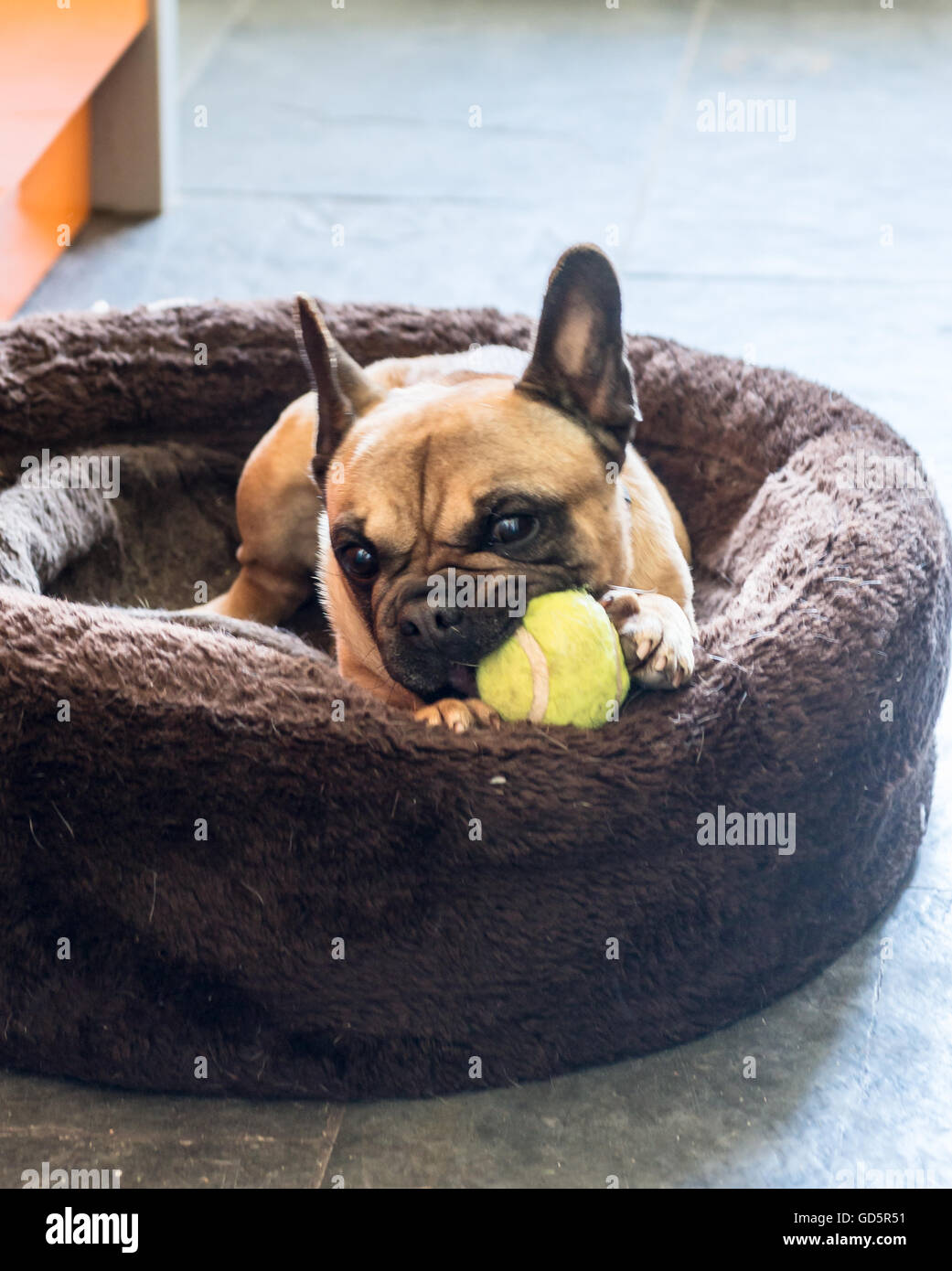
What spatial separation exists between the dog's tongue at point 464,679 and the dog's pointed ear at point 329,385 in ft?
1.54

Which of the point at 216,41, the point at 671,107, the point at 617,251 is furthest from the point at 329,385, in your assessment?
the point at 216,41

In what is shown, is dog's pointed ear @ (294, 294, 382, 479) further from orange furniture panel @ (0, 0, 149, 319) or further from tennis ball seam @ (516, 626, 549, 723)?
orange furniture panel @ (0, 0, 149, 319)

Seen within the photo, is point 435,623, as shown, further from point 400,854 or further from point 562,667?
point 400,854

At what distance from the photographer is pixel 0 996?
2.11 m

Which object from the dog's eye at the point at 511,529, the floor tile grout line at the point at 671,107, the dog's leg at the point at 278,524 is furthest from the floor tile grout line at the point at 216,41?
the dog's eye at the point at 511,529

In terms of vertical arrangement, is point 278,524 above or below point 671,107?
below

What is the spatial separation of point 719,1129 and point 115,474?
1848 mm

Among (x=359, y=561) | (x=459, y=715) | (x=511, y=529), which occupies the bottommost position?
(x=459, y=715)

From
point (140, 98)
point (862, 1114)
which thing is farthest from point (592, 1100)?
point (140, 98)

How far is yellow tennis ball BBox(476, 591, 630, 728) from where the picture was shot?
82.7 inches

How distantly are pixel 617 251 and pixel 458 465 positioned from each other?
2835 mm

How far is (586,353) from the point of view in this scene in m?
2.25

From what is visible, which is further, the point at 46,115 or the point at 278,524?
the point at 46,115

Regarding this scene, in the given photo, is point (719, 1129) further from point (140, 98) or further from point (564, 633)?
point (140, 98)
